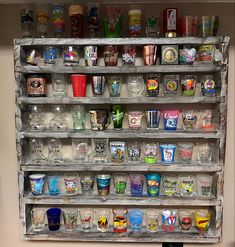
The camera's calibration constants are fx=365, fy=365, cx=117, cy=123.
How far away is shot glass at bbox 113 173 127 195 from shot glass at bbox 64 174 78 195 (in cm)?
21

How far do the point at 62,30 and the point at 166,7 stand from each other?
572mm

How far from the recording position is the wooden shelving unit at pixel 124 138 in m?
1.85

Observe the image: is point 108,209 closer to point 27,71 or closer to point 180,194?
point 180,194

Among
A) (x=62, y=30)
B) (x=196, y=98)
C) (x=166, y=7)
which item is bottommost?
(x=196, y=98)

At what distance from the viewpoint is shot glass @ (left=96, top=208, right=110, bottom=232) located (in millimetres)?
1988

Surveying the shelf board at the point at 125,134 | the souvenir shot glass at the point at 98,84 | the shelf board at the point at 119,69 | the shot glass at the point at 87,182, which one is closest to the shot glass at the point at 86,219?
the shot glass at the point at 87,182

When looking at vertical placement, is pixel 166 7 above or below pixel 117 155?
above

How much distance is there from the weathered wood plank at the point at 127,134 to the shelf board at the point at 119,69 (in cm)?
31

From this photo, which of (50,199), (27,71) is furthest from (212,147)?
(27,71)

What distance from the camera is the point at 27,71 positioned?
6.16 feet

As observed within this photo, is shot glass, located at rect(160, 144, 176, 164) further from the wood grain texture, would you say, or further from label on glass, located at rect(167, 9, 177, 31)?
label on glass, located at rect(167, 9, 177, 31)

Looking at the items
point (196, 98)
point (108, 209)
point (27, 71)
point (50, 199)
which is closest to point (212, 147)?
point (196, 98)

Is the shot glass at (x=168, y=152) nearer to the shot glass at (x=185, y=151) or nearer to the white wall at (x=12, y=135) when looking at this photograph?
the shot glass at (x=185, y=151)

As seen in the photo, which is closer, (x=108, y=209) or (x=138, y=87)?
(x=138, y=87)
